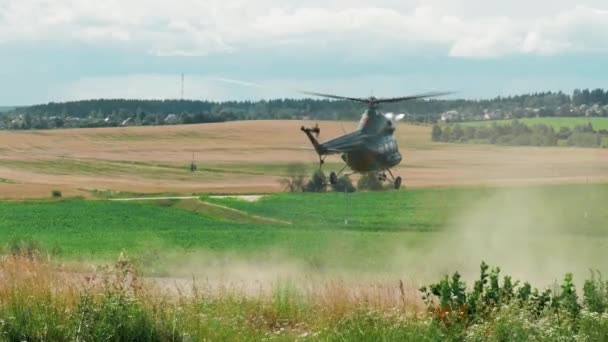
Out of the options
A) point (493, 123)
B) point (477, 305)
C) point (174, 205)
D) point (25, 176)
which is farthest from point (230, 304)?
point (25, 176)

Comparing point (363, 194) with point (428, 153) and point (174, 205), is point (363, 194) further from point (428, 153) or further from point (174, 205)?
point (428, 153)

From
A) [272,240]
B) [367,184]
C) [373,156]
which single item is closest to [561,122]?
[367,184]

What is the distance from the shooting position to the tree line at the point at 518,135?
253ft

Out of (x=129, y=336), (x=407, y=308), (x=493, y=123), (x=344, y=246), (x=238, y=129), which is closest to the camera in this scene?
(x=129, y=336)

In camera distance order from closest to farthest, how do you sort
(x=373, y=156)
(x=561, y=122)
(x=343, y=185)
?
(x=373, y=156) < (x=343, y=185) < (x=561, y=122)

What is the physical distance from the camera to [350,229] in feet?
153

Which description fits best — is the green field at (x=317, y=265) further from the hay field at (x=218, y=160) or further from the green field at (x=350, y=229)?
the hay field at (x=218, y=160)

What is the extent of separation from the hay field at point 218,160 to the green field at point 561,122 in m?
2.29

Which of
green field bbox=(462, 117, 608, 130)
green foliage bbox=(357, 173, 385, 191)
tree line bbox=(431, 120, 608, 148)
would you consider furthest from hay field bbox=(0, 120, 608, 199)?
green field bbox=(462, 117, 608, 130)

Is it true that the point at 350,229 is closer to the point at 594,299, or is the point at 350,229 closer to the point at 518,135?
the point at 594,299

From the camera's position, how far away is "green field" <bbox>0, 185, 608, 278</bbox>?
32812 mm

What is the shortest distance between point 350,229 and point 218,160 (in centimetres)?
4970

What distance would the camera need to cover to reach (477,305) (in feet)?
46.0

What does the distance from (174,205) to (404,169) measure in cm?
2799
